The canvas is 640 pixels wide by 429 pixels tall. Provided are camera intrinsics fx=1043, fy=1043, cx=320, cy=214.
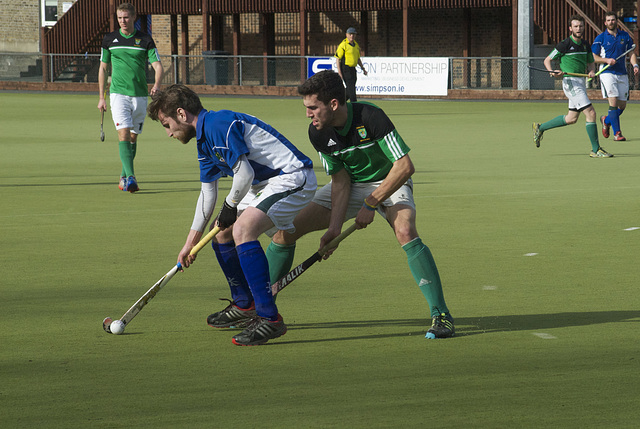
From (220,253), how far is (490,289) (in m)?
1.94

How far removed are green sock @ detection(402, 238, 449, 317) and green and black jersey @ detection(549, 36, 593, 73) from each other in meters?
10.7

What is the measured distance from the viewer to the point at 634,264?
7582 mm

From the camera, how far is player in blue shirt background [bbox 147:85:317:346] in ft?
18.0

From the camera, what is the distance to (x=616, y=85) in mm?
16812

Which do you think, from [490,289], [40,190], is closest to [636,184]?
[490,289]

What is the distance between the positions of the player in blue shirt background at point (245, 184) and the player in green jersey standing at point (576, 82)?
10.2m

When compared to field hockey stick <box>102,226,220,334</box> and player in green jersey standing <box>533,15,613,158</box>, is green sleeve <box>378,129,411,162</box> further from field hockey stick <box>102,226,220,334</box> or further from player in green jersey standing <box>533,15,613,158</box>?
player in green jersey standing <box>533,15,613,158</box>

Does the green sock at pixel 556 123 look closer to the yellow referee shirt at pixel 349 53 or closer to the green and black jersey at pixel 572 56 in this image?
the green and black jersey at pixel 572 56

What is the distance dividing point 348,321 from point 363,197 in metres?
0.73

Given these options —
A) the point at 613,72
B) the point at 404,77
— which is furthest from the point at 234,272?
the point at 404,77

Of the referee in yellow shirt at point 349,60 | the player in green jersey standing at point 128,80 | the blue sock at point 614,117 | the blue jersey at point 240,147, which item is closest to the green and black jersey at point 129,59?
the player in green jersey standing at point 128,80

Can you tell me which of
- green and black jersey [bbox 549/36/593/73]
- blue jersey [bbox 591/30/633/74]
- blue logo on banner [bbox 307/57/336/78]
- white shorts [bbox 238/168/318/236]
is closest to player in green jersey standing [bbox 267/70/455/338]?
white shorts [bbox 238/168/318/236]

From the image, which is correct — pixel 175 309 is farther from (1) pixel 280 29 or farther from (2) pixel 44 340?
(1) pixel 280 29

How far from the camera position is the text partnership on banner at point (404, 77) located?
31438mm
